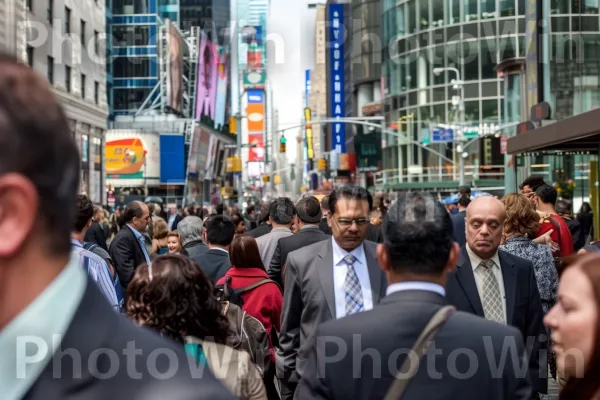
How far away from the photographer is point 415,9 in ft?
223

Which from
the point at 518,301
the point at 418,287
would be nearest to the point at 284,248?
the point at 518,301

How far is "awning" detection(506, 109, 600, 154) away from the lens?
1382 cm

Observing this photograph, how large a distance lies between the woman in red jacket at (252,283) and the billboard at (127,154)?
82717 millimetres

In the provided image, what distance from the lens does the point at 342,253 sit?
240 inches

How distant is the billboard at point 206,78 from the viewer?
111m

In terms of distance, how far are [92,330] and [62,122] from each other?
0.35 metres

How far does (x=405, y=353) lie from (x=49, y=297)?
1918 millimetres

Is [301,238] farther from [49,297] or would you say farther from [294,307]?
[49,297]

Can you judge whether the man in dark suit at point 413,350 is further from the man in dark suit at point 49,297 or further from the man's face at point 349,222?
the man's face at point 349,222

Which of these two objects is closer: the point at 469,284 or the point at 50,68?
the point at 469,284

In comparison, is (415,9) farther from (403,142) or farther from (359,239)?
(359,239)

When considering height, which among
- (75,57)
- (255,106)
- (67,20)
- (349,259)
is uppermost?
(255,106)

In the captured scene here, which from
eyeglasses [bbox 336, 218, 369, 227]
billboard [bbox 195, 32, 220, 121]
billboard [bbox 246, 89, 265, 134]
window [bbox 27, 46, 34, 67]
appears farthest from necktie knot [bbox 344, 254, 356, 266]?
billboard [bbox 246, 89, 265, 134]

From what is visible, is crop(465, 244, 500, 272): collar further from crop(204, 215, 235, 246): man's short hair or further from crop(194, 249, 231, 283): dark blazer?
crop(204, 215, 235, 246): man's short hair
